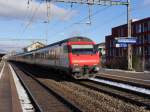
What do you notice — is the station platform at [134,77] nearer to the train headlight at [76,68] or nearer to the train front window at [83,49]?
the train front window at [83,49]

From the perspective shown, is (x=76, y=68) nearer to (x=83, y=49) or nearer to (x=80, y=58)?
(x=80, y=58)

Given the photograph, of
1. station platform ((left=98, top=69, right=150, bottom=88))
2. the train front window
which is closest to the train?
the train front window

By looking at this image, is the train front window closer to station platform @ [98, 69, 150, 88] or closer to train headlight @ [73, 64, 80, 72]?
train headlight @ [73, 64, 80, 72]

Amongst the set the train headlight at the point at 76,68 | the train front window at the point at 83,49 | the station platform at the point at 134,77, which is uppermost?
the train front window at the point at 83,49

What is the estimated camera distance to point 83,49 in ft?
85.6

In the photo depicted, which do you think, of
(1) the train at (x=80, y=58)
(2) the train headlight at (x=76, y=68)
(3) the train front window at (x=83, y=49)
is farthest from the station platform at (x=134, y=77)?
(2) the train headlight at (x=76, y=68)

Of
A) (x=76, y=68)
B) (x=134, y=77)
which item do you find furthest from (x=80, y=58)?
(x=134, y=77)

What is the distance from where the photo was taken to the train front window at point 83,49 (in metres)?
25.8

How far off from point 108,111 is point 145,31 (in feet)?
269

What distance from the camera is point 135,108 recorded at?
12.9 metres

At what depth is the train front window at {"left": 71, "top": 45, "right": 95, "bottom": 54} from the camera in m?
25.8

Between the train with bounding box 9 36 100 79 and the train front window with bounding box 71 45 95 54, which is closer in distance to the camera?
the train with bounding box 9 36 100 79

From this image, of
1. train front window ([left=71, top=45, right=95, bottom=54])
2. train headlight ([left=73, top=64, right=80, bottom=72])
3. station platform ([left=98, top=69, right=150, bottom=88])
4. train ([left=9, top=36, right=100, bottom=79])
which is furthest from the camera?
train front window ([left=71, top=45, right=95, bottom=54])

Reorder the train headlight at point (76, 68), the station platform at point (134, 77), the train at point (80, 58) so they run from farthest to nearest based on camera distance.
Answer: the train at point (80, 58) → the train headlight at point (76, 68) → the station platform at point (134, 77)
